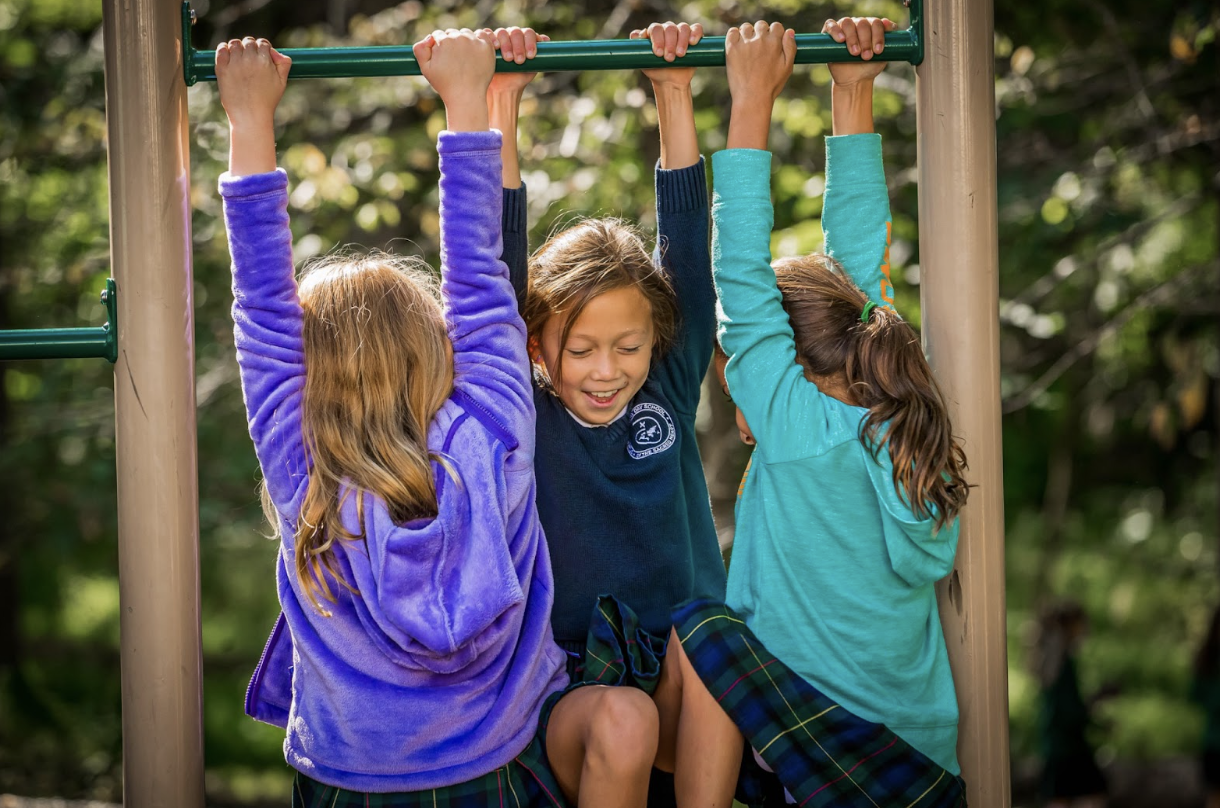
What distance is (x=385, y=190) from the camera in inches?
168

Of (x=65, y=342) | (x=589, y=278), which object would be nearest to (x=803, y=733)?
(x=589, y=278)

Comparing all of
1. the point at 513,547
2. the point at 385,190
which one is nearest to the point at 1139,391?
the point at 385,190

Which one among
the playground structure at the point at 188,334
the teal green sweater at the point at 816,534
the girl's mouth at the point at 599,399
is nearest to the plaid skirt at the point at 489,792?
the playground structure at the point at 188,334

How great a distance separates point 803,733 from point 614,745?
1.03 ft

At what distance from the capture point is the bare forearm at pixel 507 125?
2135 mm

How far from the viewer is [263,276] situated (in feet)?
6.20

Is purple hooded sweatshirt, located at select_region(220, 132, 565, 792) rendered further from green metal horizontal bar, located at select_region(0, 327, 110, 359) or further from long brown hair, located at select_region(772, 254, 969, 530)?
long brown hair, located at select_region(772, 254, 969, 530)

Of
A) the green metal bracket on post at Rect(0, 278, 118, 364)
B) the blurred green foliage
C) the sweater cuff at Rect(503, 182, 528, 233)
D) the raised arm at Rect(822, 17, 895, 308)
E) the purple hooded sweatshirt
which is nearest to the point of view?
the purple hooded sweatshirt

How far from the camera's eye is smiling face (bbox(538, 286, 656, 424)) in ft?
7.02

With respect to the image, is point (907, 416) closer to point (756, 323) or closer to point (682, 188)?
point (756, 323)

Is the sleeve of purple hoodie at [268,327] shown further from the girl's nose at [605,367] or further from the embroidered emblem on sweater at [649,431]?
the embroidered emblem on sweater at [649,431]

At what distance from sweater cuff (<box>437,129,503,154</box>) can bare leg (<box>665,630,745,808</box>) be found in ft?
2.94

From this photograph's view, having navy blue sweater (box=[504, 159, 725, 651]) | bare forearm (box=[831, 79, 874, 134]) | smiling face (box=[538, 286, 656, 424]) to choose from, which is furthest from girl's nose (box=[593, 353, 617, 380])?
bare forearm (box=[831, 79, 874, 134])

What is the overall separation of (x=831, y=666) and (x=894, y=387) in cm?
47
